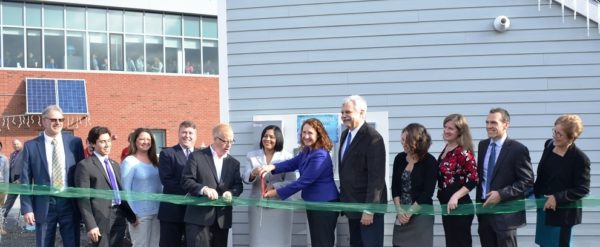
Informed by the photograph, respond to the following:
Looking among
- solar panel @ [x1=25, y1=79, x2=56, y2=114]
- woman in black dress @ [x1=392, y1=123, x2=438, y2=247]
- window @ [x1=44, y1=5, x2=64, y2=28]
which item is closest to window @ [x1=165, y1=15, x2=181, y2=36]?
window @ [x1=44, y1=5, x2=64, y2=28]

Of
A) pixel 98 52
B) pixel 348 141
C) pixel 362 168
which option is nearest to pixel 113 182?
pixel 348 141

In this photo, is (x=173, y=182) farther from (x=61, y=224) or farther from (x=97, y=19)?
(x=97, y=19)

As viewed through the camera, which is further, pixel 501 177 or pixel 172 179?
pixel 172 179

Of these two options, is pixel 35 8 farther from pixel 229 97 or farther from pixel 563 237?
pixel 563 237

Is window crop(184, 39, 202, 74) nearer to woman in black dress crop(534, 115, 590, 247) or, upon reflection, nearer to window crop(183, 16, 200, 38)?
window crop(183, 16, 200, 38)

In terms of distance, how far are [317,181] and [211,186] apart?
1.04m

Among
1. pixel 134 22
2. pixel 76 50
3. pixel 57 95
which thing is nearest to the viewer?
pixel 57 95

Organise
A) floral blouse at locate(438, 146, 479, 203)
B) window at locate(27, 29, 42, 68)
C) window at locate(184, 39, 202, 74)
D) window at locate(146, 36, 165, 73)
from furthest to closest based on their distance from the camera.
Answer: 1. window at locate(184, 39, 202, 74)
2. window at locate(146, 36, 165, 73)
3. window at locate(27, 29, 42, 68)
4. floral blouse at locate(438, 146, 479, 203)

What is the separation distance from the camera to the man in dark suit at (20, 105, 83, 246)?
266 inches

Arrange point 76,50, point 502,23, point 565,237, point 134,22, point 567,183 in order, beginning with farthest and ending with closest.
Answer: point 134,22, point 76,50, point 502,23, point 565,237, point 567,183

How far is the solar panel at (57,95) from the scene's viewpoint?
24.9m

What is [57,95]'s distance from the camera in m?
25.4

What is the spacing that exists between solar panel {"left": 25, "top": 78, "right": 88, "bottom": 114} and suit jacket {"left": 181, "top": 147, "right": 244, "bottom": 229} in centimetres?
2003

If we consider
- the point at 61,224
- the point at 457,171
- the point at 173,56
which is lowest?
the point at 61,224
